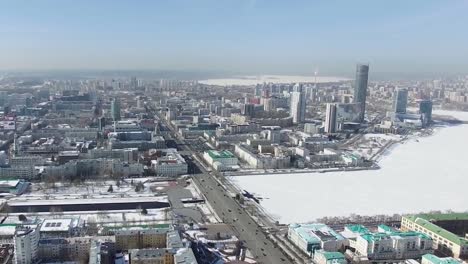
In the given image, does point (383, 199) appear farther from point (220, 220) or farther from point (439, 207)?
point (220, 220)

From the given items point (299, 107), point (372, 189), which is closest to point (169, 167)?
point (372, 189)

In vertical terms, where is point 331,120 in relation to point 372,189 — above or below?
above

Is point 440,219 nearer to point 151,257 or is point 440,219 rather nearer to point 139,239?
point 151,257

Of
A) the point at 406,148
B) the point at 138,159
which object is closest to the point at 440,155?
the point at 406,148

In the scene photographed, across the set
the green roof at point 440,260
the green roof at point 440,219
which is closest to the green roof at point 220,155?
the green roof at point 440,219

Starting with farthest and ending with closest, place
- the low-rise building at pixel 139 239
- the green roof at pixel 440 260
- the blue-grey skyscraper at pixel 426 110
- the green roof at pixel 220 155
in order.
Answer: the blue-grey skyscraper at pixel 426 110, the green roof at pixel 220 155, the low-rise building at pixel 139 239, the green roof at pixel 440 260

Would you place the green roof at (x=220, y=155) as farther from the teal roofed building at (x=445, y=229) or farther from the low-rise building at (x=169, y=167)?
the teal roofed building at (x=445, y=229)

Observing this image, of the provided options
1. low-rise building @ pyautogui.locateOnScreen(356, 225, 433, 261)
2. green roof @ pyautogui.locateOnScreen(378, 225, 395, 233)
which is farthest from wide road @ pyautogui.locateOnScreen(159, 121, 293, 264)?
green roof @ pyautogui.locateOnScreen(378, 225, 395, 233)

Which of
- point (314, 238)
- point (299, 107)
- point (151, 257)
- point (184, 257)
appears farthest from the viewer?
point (299, 107)
